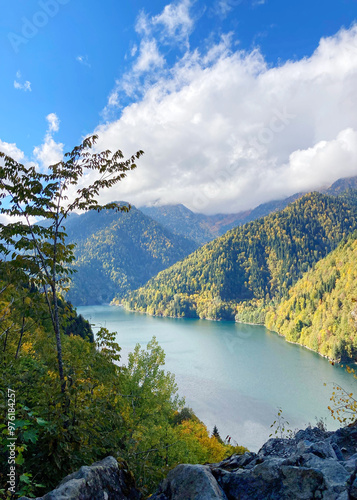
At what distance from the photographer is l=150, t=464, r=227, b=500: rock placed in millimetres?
3863

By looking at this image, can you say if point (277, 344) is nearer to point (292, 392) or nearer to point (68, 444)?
point (292, 392)

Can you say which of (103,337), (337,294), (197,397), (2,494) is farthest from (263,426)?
(337,294)

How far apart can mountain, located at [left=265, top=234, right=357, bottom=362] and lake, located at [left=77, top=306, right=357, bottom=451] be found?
680cm

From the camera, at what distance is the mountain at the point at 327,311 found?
3814 inches

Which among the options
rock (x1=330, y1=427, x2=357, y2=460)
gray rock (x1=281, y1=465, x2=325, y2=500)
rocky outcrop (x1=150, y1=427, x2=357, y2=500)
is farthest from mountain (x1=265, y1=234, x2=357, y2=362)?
gray rock (x1=281, y1=465, x2=325, y2=500)

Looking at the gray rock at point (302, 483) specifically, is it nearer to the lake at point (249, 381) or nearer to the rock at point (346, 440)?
the rock at point (346, 440)

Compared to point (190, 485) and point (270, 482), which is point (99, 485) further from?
point (270, 482)

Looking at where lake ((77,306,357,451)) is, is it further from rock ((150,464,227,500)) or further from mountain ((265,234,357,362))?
rock ((150,464,227,500))

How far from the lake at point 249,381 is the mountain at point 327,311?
680 cm

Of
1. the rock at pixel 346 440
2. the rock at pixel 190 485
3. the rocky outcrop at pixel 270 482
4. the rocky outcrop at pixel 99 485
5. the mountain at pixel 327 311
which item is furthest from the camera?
the mountain at pixel 327 311

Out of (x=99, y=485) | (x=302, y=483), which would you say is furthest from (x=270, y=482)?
(x=99, y=485)

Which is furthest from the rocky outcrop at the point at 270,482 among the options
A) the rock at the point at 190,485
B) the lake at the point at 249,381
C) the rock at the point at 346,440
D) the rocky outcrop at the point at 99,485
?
the lake at the point at 249,381

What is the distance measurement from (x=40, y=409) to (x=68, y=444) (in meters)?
0.98

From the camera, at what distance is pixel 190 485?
399cm
